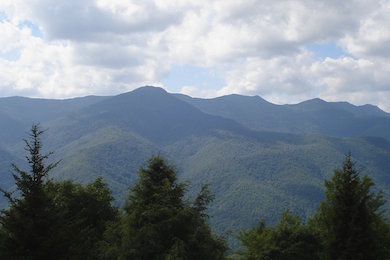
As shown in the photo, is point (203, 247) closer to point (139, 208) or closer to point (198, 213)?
point (198, 213)

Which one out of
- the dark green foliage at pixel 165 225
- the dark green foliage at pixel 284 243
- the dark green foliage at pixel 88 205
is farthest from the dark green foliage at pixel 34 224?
the dark green foliage at pixel 284 243

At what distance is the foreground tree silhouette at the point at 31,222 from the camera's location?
18.8 metres

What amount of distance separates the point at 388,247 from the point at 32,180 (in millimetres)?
20970

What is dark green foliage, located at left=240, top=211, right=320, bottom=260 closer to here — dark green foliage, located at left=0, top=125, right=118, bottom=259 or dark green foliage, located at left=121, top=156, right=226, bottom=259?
dark green foliage, located at left=121, top=156, right=226, bottom=259

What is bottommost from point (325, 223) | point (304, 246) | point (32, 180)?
point (304, 246)

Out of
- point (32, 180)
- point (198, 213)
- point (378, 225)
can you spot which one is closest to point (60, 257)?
point (32, 180)

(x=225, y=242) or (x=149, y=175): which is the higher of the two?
(x=149, y=175)

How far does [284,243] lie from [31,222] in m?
17.5

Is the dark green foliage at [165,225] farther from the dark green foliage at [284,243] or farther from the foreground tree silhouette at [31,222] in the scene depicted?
the foreground tree silhouette at [31,222]

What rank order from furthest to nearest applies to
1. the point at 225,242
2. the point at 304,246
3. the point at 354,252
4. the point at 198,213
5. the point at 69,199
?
the point at 69,199
the point at 304,246
the point at 225,242
the point at 198,213
the point at 354,252

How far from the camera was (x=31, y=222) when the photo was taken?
1880 cm

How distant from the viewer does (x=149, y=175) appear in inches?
1070

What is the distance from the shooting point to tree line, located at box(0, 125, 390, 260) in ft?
62.8

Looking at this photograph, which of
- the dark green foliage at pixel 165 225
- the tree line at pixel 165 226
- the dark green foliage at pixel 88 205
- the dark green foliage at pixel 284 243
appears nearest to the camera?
the tree line at pixel 165 226
